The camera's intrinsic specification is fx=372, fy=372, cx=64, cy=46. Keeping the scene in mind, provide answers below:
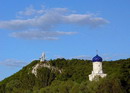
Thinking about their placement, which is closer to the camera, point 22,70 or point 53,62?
point 53,62

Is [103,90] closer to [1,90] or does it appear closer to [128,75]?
[128,75]

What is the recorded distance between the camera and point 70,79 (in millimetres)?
61500

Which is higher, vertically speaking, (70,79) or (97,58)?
(97,58)

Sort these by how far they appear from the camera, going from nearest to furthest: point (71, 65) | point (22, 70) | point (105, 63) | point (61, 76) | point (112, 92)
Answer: point (112, 92) < point (61, 76) < point (105, 63) < point (71, 65) < point (22, 70)

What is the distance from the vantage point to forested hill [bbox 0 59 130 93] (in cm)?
4225

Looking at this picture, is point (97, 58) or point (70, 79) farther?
point (70, 79)

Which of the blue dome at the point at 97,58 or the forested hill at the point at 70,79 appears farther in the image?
the blue dome at the point at 97,58

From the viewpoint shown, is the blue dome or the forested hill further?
the blue dome

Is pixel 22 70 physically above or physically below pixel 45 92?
above

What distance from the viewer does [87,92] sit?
141ft

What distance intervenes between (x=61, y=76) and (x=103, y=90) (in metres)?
23.4

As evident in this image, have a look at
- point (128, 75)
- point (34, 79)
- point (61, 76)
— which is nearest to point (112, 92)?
point (128, 75)

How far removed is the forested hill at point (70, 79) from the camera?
42.2 m

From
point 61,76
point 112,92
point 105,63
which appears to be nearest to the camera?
point 112,92
